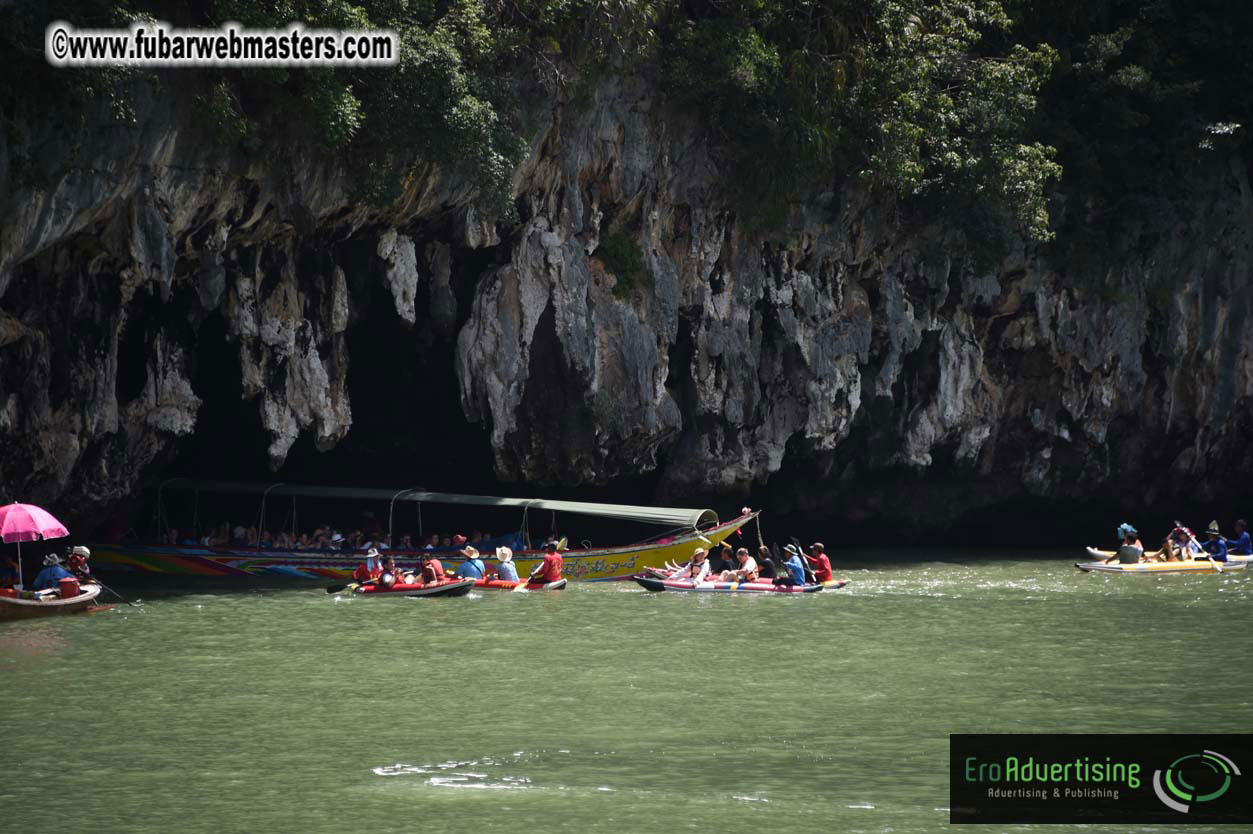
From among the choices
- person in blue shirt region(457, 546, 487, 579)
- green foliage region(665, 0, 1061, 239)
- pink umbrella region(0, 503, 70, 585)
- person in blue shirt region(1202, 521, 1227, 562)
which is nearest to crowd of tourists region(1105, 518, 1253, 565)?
person in blue shirt region(1202, 521, 1227, 562)

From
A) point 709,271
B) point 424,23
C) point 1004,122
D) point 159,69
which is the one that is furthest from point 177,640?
point 1004,122

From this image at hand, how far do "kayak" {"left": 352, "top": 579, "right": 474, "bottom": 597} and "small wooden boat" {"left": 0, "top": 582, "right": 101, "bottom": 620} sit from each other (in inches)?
172

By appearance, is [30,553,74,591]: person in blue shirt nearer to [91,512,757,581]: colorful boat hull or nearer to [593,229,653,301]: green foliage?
[91,512,757,581]: colorful boat hull

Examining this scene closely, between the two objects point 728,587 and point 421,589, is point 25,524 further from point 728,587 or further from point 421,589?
point 728,587

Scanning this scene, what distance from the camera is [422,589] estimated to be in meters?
23.5

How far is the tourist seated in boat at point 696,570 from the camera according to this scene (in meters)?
25.1

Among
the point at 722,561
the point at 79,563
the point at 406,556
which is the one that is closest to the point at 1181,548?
the point at 722,561

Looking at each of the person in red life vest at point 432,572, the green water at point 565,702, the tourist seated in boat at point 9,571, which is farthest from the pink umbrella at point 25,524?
the person in red life vest at point 432,572

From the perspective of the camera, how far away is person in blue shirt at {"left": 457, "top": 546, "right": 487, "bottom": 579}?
80.7ft

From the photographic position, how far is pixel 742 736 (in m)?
13.0

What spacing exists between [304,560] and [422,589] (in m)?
3.80

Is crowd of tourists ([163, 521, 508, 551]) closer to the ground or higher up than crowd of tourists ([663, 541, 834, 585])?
higher up

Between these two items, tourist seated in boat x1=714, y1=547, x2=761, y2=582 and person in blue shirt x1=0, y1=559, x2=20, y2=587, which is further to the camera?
tourist seated in boat x1=714, y1=547, x2=761, y2=582

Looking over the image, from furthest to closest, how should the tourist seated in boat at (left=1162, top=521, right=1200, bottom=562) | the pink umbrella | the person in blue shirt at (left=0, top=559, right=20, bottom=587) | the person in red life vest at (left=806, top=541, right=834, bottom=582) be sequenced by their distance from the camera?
1. the tourist seated in boat at (left=1162, top=521, right=1200, bottom=562)
2. the person in red life vest at (left=806, top=541, right=834, bottom=582)
3. the person in blue shirt at (left=0, top=559, right=20, bottom=587)
4. the pink umbrella
